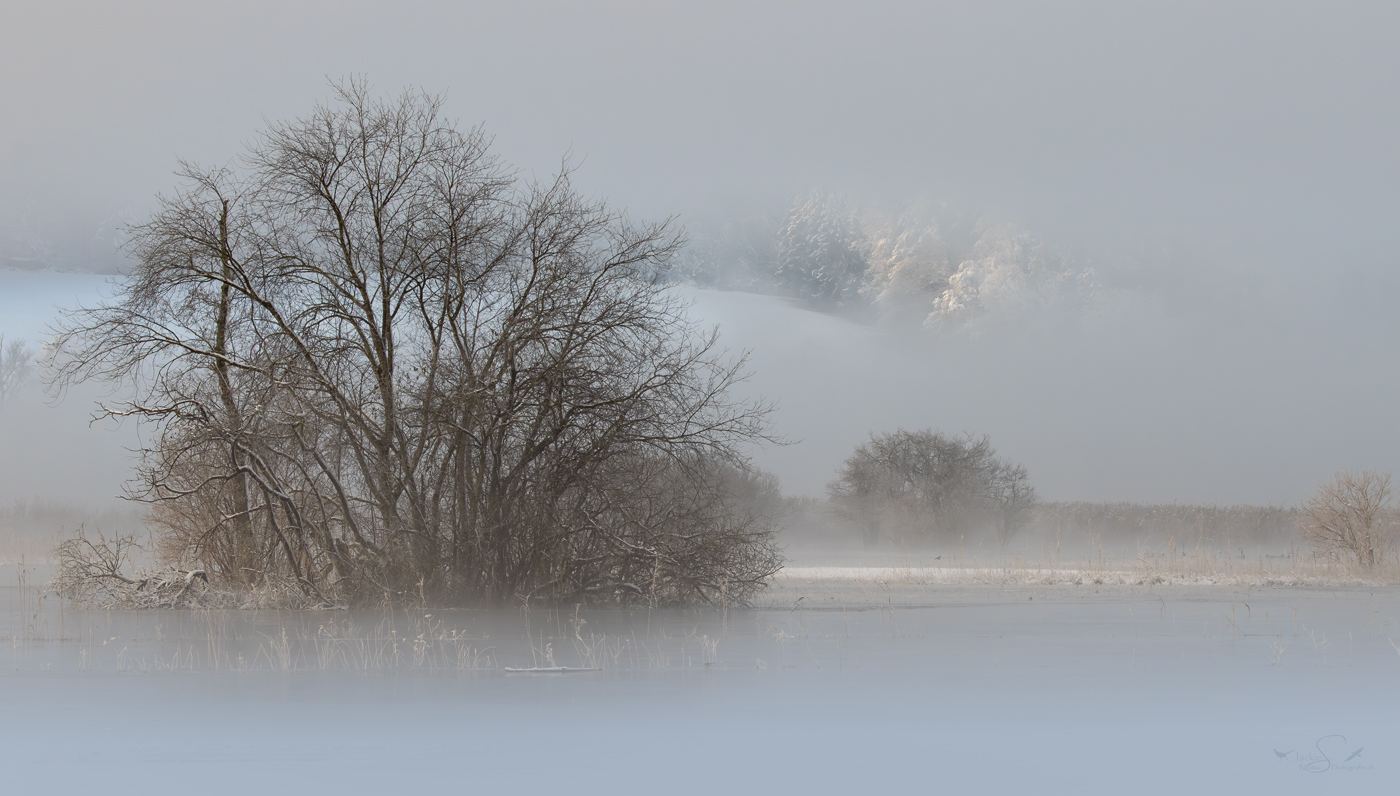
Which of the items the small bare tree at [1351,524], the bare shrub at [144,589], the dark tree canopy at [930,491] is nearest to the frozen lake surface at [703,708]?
the bare shrub at [144,589]

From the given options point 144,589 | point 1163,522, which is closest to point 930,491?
point 1163,522

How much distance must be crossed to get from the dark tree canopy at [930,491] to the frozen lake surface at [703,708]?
36.1 meters

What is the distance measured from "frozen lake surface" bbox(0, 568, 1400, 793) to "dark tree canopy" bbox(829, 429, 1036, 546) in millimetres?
36058

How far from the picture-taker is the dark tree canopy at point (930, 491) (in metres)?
49.8

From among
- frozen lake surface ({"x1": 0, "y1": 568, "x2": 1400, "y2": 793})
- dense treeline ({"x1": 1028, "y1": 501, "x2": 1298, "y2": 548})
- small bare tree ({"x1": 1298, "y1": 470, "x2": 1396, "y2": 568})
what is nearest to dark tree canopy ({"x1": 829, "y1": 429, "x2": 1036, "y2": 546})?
dense treeline ({"x1": 1028, "y1": 501, "x2": 1298, "y2": 548})

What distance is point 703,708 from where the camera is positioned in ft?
25.2

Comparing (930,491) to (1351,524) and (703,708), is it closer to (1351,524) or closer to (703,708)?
(1351,524)

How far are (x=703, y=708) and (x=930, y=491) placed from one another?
4460 centimetres

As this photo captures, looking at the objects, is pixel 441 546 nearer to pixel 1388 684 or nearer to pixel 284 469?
pixel 284 469

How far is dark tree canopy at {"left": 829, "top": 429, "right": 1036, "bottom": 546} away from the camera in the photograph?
49812 millimetres

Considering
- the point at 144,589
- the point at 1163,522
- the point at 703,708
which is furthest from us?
the point at 1163,522

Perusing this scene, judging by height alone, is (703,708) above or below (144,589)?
below

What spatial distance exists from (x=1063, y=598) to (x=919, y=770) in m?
14.4

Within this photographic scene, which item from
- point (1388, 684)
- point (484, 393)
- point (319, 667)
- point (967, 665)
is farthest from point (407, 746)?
point (484, 393)
